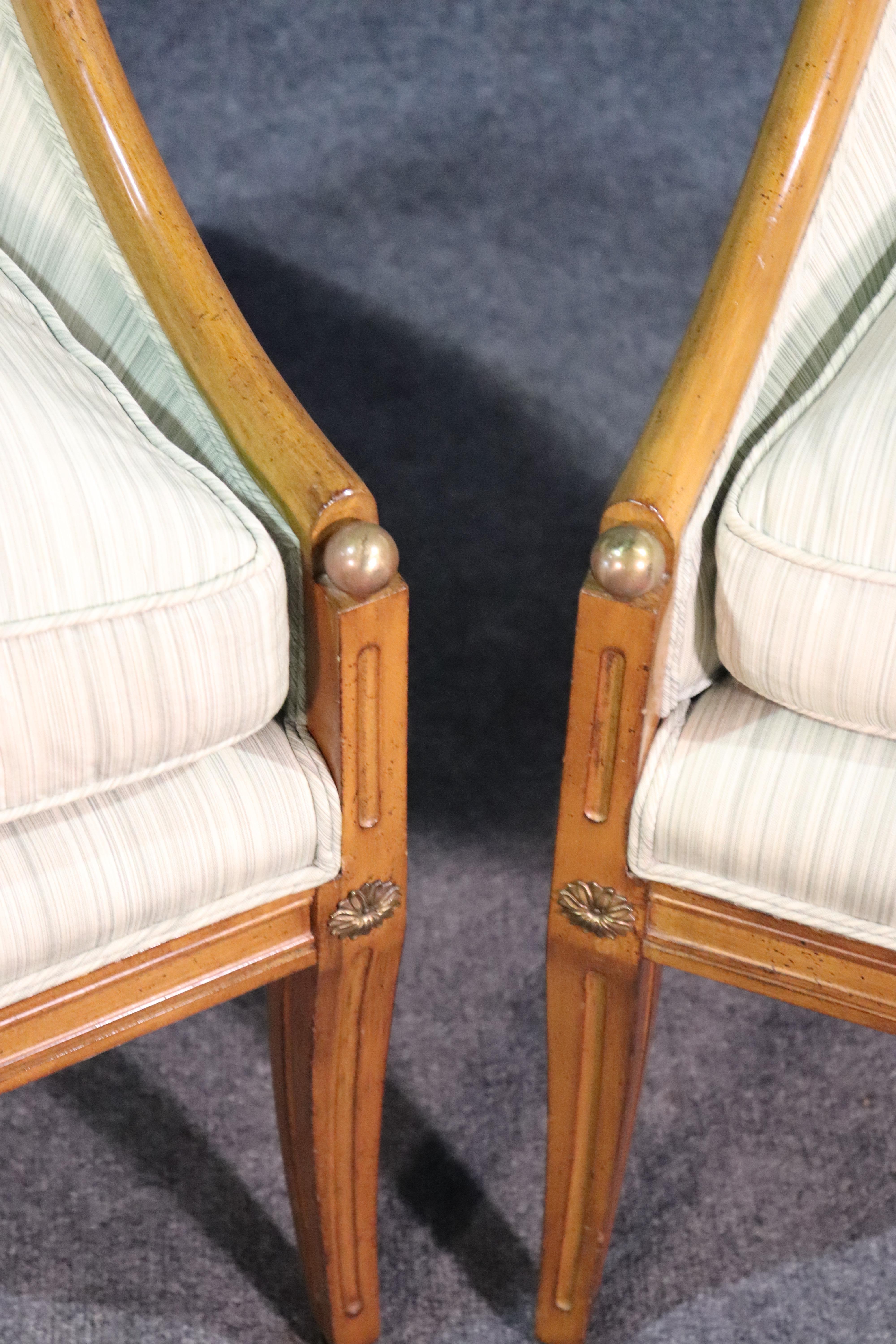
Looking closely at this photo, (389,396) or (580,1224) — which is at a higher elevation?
(389,396)

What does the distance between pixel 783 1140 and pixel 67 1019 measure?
476 mm

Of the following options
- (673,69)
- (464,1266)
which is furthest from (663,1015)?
(673,69)

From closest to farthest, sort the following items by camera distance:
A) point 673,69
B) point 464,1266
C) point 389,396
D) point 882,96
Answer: point 882,96 < point 464,1266 < point 673,69 < point 389,396

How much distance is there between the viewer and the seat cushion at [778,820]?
1.72 ft

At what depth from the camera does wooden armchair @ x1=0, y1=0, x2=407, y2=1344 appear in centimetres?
53

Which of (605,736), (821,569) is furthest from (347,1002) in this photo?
(821,569)

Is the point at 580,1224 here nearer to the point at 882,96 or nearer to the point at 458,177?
the point at 882,96

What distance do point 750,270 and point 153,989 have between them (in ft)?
1.23

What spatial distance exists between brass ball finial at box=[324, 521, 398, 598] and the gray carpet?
17.3 inches

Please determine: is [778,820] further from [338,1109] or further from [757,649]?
[338,1109]

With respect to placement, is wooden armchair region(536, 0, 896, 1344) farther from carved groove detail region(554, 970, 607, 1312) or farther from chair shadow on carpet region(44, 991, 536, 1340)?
chair shadow on carpet region(44, 991, 536, 1340)

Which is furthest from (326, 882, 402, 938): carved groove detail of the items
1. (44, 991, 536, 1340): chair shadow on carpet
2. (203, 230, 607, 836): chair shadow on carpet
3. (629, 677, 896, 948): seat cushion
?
(203, 230, 607, 836): chair shadow on carpet

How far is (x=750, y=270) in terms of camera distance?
570 millimetres

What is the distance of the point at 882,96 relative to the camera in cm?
64
